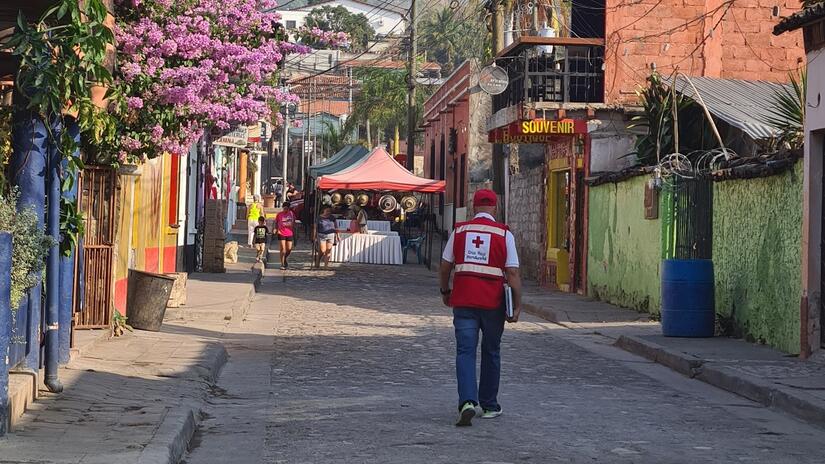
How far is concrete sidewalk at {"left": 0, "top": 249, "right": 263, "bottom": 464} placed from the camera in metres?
7.59

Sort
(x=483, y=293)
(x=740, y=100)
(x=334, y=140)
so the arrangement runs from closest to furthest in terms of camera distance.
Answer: (x=483, y=293)
(x=740, y=100)
(x=334, y=140)

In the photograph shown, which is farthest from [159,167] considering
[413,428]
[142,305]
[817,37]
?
[413,428]

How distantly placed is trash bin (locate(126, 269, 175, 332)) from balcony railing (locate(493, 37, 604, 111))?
1200cm

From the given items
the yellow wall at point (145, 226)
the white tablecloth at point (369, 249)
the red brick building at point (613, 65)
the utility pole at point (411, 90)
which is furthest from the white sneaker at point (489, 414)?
the utility pole at point (411, 90)

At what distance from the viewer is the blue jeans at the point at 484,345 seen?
984 cm

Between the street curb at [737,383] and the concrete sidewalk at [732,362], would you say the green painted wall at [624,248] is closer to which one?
the concrete sidewalk at [732,362]

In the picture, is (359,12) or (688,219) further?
(359,12)

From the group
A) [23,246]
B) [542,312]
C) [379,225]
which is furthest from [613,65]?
[23,246]

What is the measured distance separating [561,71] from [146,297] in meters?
13.0

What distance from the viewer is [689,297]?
53.0ft

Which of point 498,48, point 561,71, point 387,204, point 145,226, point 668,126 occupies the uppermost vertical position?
point 498,48

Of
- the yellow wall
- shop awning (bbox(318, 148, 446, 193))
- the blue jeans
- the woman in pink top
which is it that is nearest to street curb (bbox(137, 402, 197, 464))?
the blue jeans

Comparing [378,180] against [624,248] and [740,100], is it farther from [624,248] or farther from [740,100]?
[740,100]

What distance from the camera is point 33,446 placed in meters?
7.57
